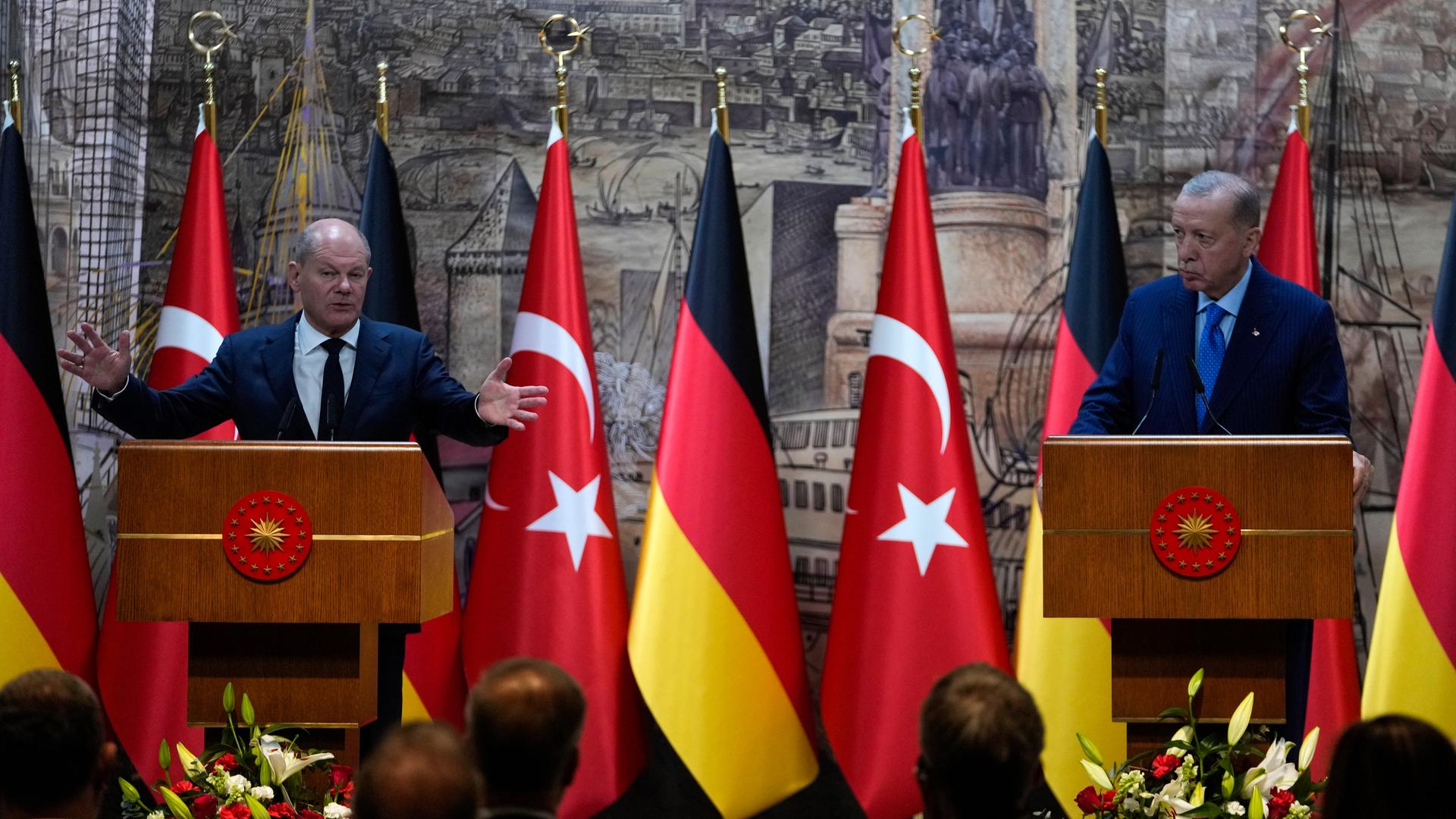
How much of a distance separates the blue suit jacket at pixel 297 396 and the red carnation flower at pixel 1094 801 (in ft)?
5.23

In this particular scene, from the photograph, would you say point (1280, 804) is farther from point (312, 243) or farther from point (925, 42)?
point (925, 42)

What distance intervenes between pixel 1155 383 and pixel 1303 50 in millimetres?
2432

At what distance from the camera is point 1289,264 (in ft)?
16.6

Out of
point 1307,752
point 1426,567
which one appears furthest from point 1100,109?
point 1307,752

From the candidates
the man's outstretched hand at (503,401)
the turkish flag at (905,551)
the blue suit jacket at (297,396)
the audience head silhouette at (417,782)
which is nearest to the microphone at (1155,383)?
the turkish flag at (905,551)

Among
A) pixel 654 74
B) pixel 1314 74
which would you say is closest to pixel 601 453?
pixel 654 74

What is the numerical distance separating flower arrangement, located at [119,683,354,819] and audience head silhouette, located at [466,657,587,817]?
1.35 m

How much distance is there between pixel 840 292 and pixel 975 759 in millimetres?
3566

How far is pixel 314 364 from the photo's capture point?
3.89m

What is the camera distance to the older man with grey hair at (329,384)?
3783 millimetres

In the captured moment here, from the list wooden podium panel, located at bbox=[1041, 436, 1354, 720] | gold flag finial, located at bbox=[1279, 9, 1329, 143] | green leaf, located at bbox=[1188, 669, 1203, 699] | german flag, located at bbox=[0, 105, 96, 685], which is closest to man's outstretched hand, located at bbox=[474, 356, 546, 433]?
wooden podium panel, located at bbox=[1041, 436, 1354, 720]

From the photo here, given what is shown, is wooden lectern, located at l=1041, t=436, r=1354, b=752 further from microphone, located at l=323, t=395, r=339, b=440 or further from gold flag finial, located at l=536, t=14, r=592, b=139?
gold flag finial, located at l=536, t=14, r=592, b=139

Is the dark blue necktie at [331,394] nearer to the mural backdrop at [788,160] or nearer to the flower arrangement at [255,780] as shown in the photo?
the flower arrangement at [255,780]

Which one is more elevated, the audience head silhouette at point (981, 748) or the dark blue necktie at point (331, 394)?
the dark blue necktie at point (331, 394)
